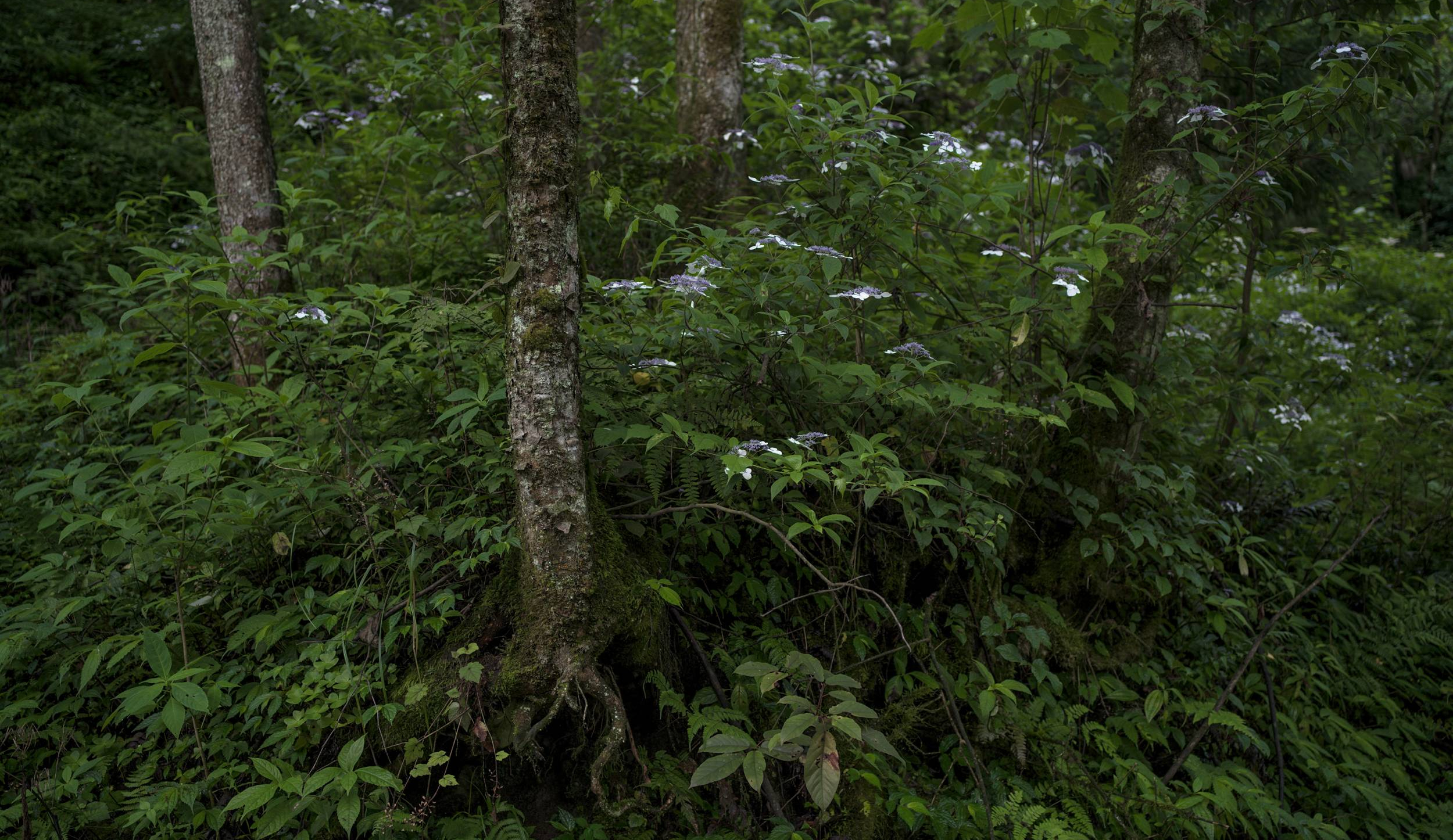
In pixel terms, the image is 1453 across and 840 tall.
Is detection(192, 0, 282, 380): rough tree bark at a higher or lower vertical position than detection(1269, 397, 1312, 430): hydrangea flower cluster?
higher

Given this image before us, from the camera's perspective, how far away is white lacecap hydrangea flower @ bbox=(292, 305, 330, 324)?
2881mm

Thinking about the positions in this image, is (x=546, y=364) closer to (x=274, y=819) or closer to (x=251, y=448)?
(x=251, y=448)

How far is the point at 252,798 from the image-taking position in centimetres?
234

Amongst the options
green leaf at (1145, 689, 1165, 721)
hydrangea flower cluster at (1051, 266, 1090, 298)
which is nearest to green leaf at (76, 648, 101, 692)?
hydrangea flower cluster at (1051, 266, 1090, 298)

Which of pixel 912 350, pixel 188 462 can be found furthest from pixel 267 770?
pixel 912 350

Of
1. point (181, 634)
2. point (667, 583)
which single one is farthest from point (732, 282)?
point (181, 634)

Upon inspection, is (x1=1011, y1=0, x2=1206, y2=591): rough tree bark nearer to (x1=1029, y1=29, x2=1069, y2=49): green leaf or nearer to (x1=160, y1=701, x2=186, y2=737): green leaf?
(x1=1029, y1=29, x2=1069, y2=49): green leaf

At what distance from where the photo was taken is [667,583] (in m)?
2.80

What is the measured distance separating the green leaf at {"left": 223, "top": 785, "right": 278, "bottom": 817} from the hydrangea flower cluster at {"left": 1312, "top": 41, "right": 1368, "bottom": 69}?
176 inches

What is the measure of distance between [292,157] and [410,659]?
4.59 m

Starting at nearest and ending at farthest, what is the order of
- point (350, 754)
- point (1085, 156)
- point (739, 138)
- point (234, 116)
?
point (350, 754) → point (1085, 156) → point (234, 116) → point (739, 138)

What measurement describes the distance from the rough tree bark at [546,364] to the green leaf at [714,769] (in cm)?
43

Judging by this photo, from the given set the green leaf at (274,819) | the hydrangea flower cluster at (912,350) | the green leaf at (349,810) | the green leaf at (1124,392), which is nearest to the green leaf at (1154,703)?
the green leaf at (1124,392)

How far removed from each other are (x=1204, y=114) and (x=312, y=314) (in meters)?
3.57
